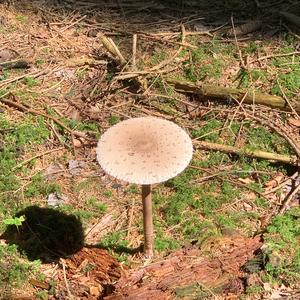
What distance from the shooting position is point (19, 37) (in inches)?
210

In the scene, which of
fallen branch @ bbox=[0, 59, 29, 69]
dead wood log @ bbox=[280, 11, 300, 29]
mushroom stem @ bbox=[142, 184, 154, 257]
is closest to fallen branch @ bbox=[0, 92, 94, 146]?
fallen branch @ bbox=[0, 59, 29, 69]

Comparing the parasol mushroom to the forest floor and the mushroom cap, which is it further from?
the forest floor

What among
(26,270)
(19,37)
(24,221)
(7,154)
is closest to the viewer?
(26,270)

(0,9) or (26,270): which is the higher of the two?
(0,9)

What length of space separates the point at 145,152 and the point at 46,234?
1171 millimetres

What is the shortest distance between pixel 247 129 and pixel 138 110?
931 mm

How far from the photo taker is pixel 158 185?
3932 millimetres

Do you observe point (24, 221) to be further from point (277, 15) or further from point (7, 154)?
point (277, 15)

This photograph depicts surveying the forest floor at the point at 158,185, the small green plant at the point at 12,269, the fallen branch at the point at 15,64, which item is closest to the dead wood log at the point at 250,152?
the forest floor at the point at 158,185

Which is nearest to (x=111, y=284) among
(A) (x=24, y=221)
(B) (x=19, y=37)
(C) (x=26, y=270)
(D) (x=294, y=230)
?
(C) (x=26, y=270)

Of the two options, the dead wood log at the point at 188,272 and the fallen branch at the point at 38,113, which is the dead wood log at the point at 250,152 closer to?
the dead wood log at the point at 188,272

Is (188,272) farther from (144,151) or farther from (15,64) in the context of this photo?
(15,64)

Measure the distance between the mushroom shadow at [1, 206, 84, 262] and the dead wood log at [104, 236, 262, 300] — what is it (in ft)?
1.68

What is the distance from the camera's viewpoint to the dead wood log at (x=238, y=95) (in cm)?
445
